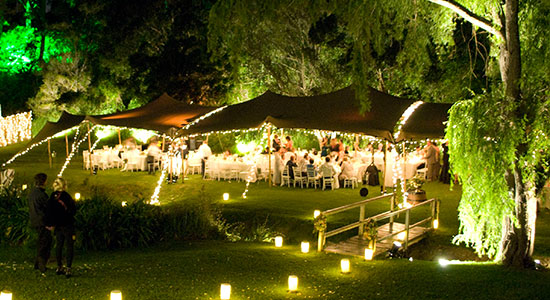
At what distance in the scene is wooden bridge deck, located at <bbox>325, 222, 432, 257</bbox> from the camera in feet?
32.2

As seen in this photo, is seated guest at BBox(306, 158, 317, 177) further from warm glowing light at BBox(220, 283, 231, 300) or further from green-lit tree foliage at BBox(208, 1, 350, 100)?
warm glowing light at BBox(220, 283, 231, 300)

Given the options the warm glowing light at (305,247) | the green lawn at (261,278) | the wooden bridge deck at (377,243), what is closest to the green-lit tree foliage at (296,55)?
the wooden bridge deck at (377,243)

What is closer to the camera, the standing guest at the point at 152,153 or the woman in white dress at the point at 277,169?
the woman in white dress at the point at 277,169

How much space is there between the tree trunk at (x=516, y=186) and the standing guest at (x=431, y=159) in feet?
35.8

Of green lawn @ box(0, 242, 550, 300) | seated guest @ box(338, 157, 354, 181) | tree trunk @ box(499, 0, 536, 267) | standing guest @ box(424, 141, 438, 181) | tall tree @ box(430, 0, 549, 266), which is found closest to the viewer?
green lawn @ box(0, 242, 550, 300)

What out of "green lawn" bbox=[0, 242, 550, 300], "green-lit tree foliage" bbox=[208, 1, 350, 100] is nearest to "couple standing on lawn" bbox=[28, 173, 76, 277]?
"green lawn" bbox=[0, 242, 550, 300]

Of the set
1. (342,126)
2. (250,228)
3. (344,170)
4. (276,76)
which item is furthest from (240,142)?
(250,228)

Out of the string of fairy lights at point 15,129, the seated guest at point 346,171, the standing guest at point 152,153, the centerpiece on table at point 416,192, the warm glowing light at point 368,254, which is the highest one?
the string of fairy lights at point 15,129

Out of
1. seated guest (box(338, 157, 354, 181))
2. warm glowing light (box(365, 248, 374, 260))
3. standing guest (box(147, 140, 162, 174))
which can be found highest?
standing guest (box(147, 140, 162, 174))

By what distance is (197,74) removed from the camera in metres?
28.4

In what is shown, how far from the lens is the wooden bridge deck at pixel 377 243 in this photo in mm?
9828

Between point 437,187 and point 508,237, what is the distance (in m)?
9.56

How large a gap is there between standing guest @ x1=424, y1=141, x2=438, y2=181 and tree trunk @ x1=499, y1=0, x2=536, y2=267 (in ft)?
35.8

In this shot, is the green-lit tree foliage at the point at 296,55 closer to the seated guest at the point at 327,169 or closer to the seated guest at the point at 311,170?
the seated guest at the point at 311,170
